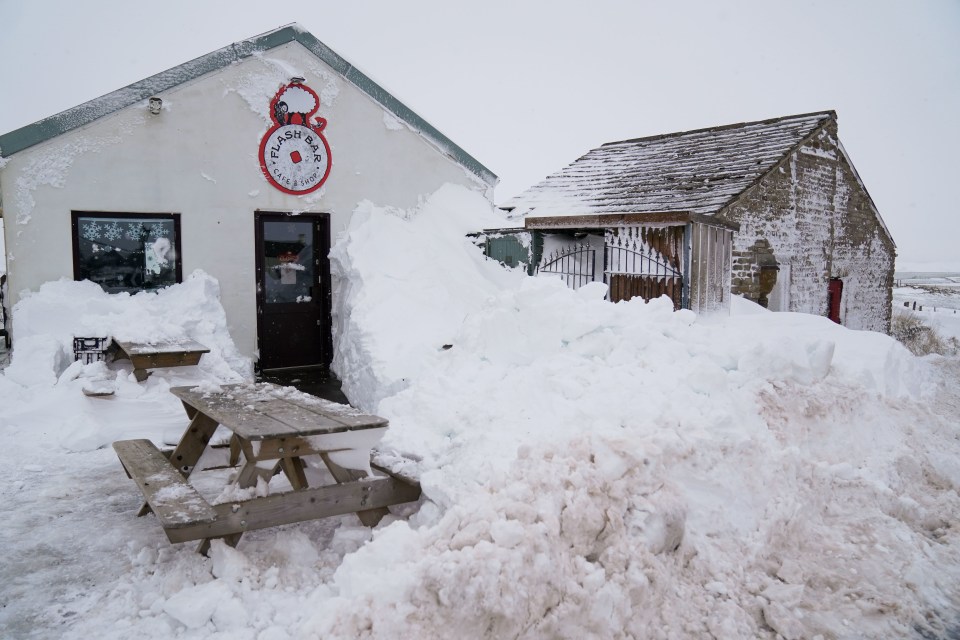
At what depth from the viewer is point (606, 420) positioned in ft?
14.0

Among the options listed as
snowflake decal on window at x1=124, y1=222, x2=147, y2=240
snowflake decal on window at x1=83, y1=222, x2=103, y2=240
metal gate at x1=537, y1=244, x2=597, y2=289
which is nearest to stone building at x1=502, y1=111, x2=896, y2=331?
metal gate at x1=537, y1=244, x2=597, y2=289

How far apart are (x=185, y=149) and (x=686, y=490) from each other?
7.95 meters

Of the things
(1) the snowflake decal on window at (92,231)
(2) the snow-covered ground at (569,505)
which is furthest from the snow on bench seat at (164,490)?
(1) the snowflake decal on window at (92,231)

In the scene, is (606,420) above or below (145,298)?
below

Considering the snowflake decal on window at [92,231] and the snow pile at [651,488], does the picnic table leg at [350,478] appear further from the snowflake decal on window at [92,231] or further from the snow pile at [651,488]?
the snowflake decal on window at [92,231]

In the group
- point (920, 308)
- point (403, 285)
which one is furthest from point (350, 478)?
point (920, 308)

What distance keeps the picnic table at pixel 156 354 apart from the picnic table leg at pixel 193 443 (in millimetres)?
2085

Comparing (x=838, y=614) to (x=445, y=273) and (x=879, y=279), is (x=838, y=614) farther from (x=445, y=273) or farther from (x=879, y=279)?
(x=879, y=279)

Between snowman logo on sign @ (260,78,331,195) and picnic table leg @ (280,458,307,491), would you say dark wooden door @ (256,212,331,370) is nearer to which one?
snowman logo on sign @ (260,78,331,195)

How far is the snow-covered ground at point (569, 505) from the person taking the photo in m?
3.25

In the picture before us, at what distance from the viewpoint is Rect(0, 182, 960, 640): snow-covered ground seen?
3.25 m

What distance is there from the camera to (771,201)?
11.7m

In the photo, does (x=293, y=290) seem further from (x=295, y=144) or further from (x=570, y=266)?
(x=570, y=266)

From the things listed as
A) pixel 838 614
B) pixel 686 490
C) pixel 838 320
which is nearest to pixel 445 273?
pixel 686 490
